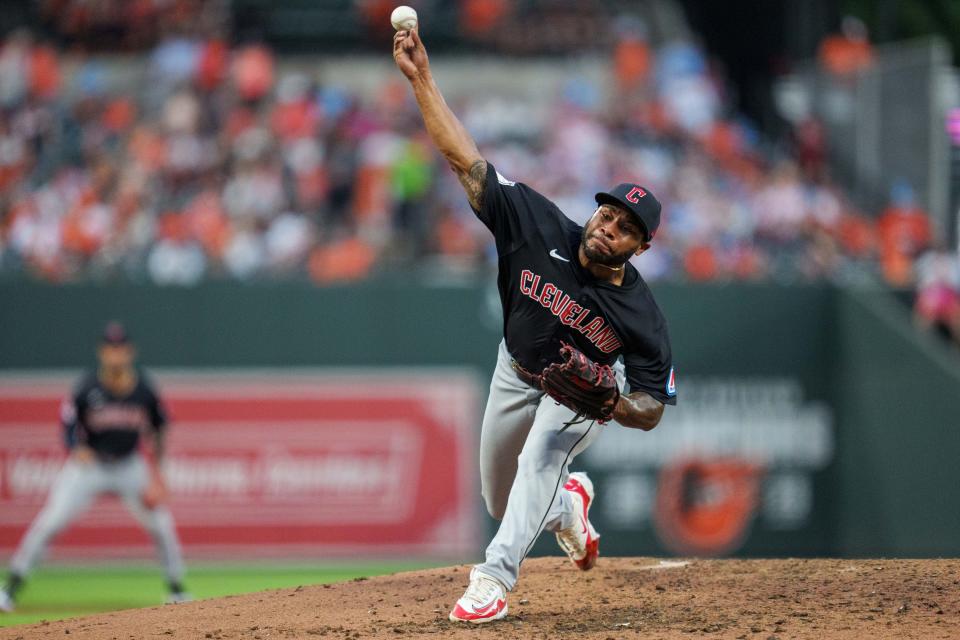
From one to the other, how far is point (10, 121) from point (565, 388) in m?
11.3

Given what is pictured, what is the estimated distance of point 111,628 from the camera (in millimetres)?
6172

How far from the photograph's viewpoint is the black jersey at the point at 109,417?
10.5m

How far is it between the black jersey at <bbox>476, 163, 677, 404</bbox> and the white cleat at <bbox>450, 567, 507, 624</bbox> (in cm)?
100

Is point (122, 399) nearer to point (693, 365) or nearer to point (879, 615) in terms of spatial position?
point (693, 365)

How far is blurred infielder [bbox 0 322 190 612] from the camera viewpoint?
10.4 metres

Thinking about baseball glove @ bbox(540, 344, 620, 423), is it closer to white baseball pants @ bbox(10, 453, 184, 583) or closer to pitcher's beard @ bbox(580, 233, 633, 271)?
pitcher's beard @ bbox(580, 233, 633, 271)

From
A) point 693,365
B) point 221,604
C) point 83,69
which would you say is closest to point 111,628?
point 221,604

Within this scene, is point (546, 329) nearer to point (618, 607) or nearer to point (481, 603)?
point (481, 603)

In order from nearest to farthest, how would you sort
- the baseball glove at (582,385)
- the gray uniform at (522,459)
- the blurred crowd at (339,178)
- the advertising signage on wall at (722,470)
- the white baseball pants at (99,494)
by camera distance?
the baseball glove at (582,385) < the gray uniform at (522,459) < the white baseball pants at (99,494) < the advertising signage on wall at (722,470) < the blurred crowd at (339,178)

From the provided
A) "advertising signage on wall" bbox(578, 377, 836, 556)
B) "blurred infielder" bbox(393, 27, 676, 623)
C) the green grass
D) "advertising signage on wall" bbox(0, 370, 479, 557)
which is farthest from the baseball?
"advertising signage on wall" bbox(578, 377, 836, 556)

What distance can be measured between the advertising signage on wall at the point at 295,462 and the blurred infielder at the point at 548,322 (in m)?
6.46

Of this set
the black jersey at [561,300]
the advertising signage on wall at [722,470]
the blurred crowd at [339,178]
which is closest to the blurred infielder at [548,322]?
the black jersey at [561,300]

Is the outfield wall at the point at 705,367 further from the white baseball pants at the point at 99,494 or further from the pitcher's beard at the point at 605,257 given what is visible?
the pitcher's beard at the point at 605,257

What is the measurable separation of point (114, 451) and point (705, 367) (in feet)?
18.4
